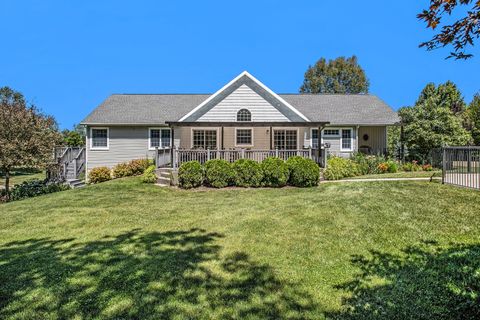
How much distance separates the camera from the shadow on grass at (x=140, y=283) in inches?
139

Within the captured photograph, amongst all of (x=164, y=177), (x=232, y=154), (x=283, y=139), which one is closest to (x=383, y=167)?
(x=283, y=139)

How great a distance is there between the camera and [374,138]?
70.4ft

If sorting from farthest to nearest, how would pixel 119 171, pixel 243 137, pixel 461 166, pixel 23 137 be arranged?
pixel 119 171 → pixel 243 137 → pixel 23 137 → pixel 461 166

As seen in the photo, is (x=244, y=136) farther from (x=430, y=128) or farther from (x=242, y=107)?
(x=430, y=128)

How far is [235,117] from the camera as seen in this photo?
55.6ft

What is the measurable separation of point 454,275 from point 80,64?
2882 centimetres

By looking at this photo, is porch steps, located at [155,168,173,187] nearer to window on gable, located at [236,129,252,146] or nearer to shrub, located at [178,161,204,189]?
shrub, located at [178,161,204,189]

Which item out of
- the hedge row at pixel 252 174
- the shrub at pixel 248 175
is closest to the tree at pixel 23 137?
the hedge row at pixel 252 174

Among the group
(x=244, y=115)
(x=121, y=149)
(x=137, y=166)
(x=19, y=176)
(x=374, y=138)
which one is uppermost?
(x=244, y=115)

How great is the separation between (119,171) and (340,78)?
1495 inches

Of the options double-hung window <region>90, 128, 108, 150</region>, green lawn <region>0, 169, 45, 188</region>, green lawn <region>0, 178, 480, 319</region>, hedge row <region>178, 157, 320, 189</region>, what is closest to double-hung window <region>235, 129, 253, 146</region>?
hedge row <region>178, 157, 320, 189</region>

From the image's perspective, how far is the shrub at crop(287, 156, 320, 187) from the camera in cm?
1235

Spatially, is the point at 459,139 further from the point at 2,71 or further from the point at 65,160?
the point at 2,71

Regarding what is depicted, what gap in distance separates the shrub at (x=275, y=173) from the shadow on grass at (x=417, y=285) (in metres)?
7.04
